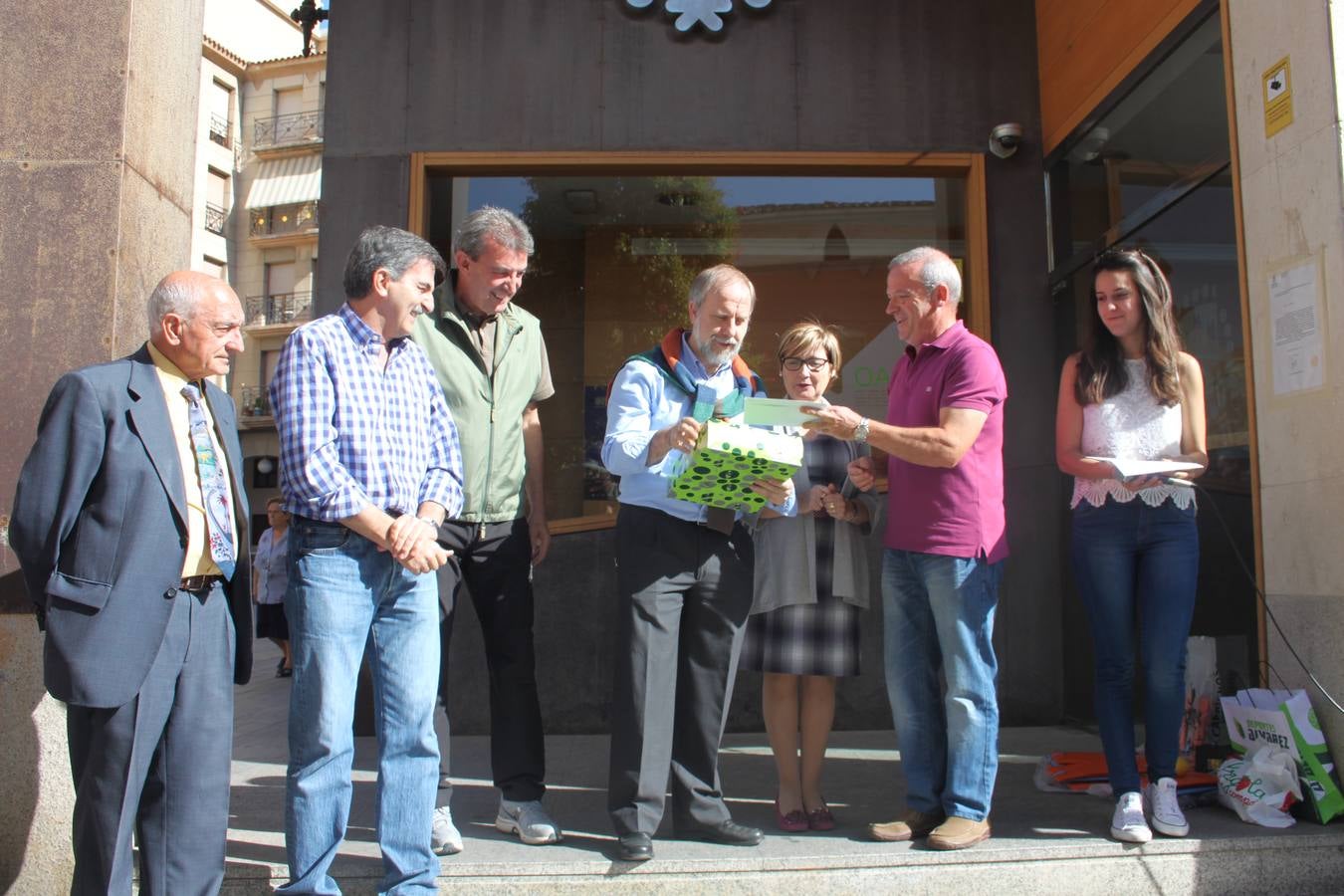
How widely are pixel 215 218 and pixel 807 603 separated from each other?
3717 cm

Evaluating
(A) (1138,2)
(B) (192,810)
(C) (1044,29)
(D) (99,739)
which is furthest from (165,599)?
(C) (1044,29)

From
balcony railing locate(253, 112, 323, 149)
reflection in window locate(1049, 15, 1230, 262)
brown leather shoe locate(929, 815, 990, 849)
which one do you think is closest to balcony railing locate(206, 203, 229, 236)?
balcony railing locate(253, 112, 323, 149)

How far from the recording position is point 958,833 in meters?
3.41

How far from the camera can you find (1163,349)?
3.73 meters

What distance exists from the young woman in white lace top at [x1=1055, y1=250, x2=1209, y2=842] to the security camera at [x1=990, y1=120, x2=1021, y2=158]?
2.39 m

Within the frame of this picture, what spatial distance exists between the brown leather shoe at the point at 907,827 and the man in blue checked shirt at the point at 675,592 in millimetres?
405

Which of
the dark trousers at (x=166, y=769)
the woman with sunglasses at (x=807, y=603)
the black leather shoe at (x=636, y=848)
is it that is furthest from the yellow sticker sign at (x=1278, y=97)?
the dark trousers at (x=166, y=769)

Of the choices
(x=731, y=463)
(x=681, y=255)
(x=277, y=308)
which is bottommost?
(x=731, y=463)

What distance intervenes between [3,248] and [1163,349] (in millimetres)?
4089

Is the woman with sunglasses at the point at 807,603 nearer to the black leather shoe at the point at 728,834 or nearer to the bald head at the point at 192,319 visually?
the black leather shoe at the point at 728,834

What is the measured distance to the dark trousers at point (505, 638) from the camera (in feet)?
12.3

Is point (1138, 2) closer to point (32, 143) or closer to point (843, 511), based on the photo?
point (843, 511)

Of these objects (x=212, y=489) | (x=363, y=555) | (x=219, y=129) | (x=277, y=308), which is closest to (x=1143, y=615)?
(x=363, y=555)

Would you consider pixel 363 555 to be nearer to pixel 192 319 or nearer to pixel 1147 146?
pixel 192 319
